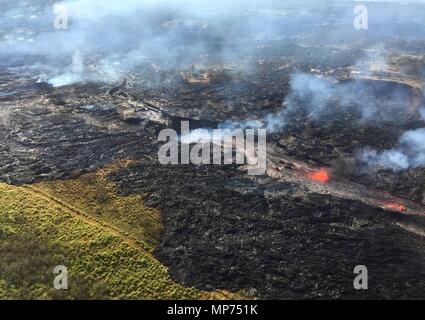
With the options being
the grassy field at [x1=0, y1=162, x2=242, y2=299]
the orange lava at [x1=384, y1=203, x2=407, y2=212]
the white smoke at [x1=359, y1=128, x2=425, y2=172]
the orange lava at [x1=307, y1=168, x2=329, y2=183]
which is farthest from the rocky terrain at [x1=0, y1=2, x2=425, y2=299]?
the grassy field at [x1=0, y1=162, x2=242, y2=299]

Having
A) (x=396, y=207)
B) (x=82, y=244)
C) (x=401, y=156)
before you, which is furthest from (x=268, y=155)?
(x=82, y=244)

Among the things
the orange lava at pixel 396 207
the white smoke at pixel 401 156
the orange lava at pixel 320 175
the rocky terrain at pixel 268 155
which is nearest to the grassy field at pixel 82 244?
the rocky terrain at pixel 268 155

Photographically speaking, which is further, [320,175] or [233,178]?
[320,175]

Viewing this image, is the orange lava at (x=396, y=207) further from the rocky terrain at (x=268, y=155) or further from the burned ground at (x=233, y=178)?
the burned ground at (x=233, y=178)

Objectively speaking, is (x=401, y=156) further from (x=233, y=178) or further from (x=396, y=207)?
(x=233, y=178)

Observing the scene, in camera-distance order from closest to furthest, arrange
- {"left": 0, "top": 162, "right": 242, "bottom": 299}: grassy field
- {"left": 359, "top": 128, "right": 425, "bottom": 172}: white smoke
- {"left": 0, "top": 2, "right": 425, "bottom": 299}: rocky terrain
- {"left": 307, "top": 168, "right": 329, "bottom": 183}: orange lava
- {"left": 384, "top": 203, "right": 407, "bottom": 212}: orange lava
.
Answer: {"left": 0, "top": 162, "right": 242, "bottom": 299}: grassy field → {"left": 0, "top": 2, "right": 425, "bottom": 299}: rocky terrain → {"left": 384, "top": 203, "right": 407, "bottom": 212}: orange lava → {"left": 307, "top": 168, "right": 329, "bottom": 183}: orange lava → {"left": 359, "top": 128, "right": 425, "bottom": 172}: white smoke

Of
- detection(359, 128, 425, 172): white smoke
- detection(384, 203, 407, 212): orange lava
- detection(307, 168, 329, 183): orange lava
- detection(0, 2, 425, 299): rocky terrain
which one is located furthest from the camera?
detection(359, 128, 425, 172): white smoke

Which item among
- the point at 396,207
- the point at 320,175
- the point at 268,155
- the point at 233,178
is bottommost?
the point at 396,207

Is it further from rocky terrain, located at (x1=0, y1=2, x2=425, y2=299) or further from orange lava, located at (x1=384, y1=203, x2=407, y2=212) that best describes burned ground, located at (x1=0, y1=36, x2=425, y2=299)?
orange lava, located at (x1=384, y1=203, x2=407, y2=212)
